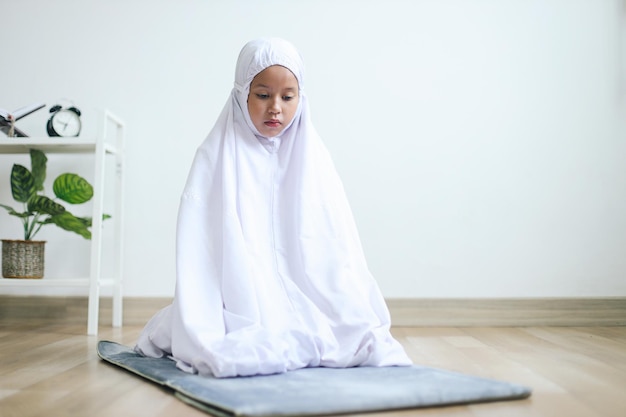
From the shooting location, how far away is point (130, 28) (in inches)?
108

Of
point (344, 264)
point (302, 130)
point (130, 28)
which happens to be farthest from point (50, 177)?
point (344, 264)

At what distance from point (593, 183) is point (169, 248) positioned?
5.56 ft

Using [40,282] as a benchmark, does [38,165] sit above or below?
above

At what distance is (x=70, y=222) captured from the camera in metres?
2.40

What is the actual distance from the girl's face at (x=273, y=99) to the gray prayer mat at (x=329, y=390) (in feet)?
2.02

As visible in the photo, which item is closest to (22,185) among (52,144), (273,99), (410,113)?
(52,144)

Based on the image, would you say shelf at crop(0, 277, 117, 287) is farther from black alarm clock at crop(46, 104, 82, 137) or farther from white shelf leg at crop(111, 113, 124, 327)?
black alarm clock at crop(46, 104, 82, 137)

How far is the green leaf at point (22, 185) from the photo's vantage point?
2.46 meters

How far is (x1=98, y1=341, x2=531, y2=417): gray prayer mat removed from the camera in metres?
1.07

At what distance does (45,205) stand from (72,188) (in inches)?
4.3

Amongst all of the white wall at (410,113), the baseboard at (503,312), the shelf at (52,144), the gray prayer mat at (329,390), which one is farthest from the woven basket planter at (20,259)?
the baseboard at (503,312)

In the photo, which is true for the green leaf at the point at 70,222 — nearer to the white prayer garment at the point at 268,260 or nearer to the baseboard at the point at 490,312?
the baseboard at the point at 490,312

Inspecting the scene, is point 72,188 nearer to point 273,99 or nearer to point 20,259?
point 20,259

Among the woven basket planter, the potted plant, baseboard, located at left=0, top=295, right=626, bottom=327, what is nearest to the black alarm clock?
the potted plant
